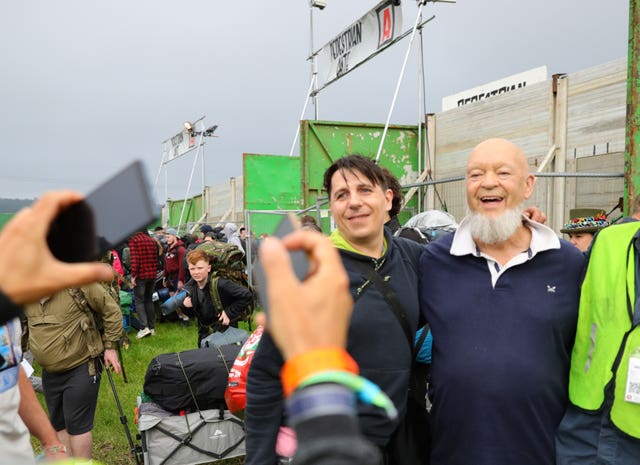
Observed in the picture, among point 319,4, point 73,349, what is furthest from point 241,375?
point 319,4

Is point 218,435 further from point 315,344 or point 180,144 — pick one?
point 180,144

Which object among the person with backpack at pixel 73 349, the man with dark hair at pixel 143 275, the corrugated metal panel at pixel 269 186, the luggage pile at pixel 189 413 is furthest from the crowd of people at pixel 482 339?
the corrugated metal panel at pixel 269 186

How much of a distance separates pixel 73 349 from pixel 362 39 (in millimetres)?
7944

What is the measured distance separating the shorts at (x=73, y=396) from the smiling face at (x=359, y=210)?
229 centimetres

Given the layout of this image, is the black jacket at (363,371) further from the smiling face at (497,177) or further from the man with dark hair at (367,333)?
the smiling face at (497,177)

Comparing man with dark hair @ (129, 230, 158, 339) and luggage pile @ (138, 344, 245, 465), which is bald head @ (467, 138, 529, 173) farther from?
man with dark hair @ (129, 230, 158, 339)

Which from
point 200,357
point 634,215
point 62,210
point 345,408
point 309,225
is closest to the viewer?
point 345,408

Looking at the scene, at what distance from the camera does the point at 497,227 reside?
6.41 ft

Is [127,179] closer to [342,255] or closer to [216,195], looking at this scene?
[342,255]

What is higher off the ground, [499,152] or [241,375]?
[499,152]

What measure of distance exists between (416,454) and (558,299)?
856 mm

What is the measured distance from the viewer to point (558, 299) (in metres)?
1.81

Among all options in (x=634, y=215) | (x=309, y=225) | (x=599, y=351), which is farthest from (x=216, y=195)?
(x=599, y=351)

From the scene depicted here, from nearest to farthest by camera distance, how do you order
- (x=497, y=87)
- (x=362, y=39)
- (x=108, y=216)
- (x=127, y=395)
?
(x=108, y=216) → (x=127, y=395) → (x=362, y=39) → (x=497, y=87)
